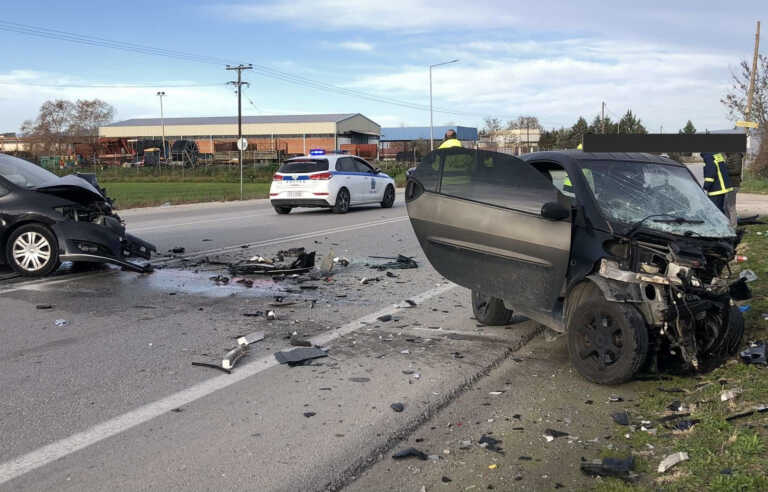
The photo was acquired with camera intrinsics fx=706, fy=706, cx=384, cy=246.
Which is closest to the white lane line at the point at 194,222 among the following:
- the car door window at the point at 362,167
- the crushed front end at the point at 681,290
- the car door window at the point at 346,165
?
the car door window at the point at 346,165

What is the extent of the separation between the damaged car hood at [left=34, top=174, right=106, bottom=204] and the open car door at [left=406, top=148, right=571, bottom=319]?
16.2 ft

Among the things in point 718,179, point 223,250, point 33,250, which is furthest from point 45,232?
point 718,179

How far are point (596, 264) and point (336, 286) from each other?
4.24 metres

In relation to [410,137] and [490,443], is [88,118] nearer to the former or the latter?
[410,137]

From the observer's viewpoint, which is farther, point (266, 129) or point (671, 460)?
point (266, 129)

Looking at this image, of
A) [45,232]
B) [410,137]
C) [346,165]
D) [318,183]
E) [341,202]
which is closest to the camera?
[45,232]

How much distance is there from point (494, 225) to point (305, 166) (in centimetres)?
1483

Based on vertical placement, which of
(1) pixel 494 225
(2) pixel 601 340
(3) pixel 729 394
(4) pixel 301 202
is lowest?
(3) pixel 729 394

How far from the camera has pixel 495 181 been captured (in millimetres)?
5301

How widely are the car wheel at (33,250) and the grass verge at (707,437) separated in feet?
23.3

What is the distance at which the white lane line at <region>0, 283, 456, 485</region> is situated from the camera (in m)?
3.57

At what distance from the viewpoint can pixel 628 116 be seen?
79.1 meters

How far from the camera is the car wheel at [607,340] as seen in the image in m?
4.52

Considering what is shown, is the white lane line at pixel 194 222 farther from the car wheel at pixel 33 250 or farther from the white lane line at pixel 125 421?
the white lane line at pixel 125 421
